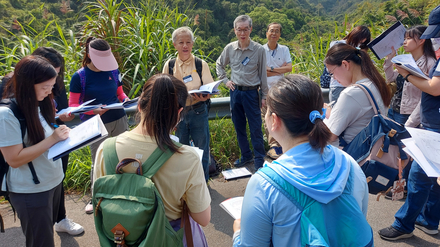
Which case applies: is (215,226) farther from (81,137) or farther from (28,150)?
(28,150)

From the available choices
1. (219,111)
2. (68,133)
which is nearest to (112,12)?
(219,111)

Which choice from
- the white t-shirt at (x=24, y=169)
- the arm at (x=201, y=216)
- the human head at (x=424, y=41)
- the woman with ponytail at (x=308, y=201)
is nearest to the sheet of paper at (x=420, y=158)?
the woman with ponytail at (x=308, y=201)

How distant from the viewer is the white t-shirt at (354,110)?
2.28m

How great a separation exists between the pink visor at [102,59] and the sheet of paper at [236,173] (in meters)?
1.82

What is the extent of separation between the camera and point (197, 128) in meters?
3.68

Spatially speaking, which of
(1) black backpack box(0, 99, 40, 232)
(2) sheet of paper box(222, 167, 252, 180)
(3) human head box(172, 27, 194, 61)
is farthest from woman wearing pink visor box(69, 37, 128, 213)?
(2) sheet of paper box(222, 167, 252, 180)

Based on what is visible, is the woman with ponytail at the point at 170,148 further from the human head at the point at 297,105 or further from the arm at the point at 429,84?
the arm at the point at 429,84

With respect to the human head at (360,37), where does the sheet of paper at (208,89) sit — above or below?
below

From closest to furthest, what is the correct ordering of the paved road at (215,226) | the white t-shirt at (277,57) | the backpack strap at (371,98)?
1. the backpack strap at (371,98)
2. the paved road at (215,226)
3. the white t-shirt at (277,57)

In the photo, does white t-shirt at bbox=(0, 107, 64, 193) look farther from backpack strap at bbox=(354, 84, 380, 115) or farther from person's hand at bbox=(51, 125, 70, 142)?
backpack strap at bbox=(354, 84, 380, 115)

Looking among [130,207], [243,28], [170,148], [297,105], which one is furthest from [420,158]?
[243,28]

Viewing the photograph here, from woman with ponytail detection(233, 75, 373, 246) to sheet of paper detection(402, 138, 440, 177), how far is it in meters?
0.96

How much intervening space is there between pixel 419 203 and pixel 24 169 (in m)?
3.09

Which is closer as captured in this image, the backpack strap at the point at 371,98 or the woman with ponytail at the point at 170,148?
the woman with ponytail at the point at 170,148
